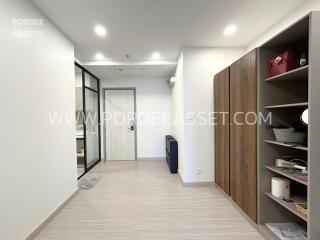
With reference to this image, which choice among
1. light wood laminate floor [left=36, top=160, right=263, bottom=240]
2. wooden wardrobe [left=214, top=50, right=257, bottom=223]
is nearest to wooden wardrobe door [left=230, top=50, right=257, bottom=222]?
wooden wardrobe [left=214, top=50, right=257, bottom=223]

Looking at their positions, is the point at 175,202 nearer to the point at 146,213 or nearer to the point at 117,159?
the point at 146,213

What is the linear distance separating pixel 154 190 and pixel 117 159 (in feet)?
9.28

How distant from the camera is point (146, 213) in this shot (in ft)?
8.93

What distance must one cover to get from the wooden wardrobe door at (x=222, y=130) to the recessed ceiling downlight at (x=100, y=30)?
1.95 m

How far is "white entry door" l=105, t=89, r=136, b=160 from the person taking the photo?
6027 mm

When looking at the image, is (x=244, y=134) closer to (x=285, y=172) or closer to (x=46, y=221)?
(x=285, y=172)

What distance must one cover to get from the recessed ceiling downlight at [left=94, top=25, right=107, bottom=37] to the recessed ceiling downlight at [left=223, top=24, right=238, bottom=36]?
183 centimetres

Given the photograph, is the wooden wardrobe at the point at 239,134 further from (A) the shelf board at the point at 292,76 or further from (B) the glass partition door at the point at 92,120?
(B) the glass partition door at the point at 92,120

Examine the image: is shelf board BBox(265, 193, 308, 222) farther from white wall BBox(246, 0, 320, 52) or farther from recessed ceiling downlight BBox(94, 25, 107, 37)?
recessed ceiling downlight BBox(94, 25, 107, 37)

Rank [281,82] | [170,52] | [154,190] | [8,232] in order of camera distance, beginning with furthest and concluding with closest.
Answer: [170,52], [154,190], [281,82], [8,232]

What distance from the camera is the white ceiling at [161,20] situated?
90.8 inches

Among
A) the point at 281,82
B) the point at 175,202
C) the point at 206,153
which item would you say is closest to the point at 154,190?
the point at 175,202

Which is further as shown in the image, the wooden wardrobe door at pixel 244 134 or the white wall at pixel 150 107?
the white wall at pixel 150 107

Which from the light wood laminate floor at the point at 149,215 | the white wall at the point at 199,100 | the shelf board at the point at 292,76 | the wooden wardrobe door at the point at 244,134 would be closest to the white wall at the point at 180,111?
the white wall at the point at 199,100
